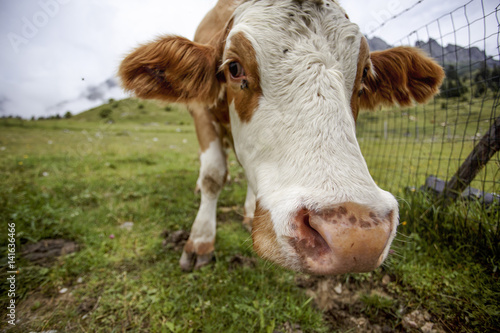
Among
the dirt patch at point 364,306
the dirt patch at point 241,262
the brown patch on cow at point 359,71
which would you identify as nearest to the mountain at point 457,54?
the brown patch on cow at point 359,71

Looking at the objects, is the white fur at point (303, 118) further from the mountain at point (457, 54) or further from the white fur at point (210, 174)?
the mountain at point (457, 54)

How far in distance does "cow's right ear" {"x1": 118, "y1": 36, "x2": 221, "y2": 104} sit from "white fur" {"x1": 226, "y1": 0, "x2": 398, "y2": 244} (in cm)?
41

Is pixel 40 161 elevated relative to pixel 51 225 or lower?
elevated

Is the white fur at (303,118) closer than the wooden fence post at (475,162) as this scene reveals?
Yes

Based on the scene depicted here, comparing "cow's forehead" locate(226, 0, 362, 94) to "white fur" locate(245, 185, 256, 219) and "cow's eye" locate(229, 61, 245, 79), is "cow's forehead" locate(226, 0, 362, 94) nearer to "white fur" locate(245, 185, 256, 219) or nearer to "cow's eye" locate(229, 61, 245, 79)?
"cow's eye" locate(229, 61, 245, 79)

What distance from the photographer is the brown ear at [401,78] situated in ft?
7.56

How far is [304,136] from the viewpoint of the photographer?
1.28m

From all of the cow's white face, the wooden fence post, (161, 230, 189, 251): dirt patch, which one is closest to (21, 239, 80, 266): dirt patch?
(161, 230, 189, 251): dirt patch

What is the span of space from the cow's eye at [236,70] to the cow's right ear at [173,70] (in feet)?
1.31

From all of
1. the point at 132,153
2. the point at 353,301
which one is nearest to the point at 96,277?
the point at 353,301

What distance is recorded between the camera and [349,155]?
4.06ft

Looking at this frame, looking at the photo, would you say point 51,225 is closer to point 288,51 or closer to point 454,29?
point 288,51

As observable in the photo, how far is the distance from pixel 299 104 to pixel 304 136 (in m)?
0.20

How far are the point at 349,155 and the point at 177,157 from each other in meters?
6.61
